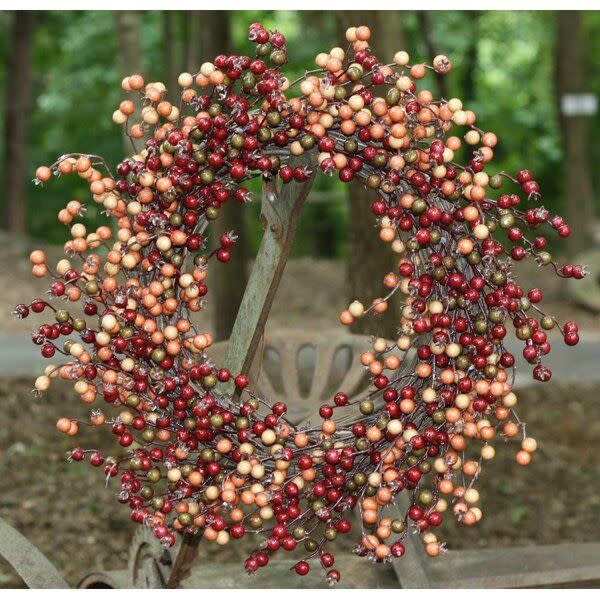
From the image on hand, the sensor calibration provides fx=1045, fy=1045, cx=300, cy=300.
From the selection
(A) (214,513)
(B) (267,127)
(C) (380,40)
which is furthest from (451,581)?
(C) (380,40)

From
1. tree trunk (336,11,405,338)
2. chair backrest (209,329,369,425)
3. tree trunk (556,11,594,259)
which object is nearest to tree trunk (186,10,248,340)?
tree trunk (336,11,405,338)

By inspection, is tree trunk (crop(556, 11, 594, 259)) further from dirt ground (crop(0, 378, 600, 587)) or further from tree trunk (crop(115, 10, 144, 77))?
tree trunk (crop(115, 10, 144, 77))

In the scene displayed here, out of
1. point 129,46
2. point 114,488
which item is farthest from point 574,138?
point 114,488

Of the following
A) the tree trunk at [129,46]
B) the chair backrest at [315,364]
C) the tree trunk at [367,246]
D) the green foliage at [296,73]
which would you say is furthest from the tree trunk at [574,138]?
the chair backrest at [315,364]

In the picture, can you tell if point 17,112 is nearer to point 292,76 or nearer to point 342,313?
point 292,76

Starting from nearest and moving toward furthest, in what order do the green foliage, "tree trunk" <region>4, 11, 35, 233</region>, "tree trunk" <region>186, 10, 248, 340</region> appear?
"tree trunk" <region>186, 10, 248, 340</region>, "tree trunk" <region>4, 11, 35, 233</region>, the green foliage

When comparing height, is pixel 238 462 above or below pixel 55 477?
above

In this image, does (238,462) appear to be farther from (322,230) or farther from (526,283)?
(322,230)

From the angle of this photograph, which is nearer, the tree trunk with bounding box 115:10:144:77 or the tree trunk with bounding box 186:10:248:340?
the tree trunk with bounding box 186:10:248:340
